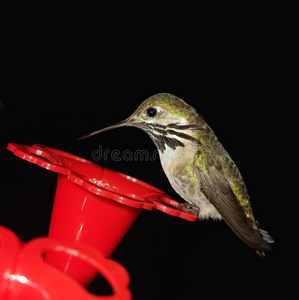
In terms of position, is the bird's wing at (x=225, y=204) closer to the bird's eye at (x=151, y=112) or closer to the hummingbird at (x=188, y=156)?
the hummingbird at (x=188, y=156)

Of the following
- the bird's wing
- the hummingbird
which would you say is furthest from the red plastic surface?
the bird's wing

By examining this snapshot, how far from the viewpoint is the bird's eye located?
6.40 ft

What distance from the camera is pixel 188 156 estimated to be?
2.03m

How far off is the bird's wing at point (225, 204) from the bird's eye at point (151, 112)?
44 centimetres

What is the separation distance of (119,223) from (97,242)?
0.13 meters

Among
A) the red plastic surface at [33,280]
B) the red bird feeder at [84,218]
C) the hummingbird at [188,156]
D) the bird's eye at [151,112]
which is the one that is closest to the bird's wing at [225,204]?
the hummingbird at [188,156]

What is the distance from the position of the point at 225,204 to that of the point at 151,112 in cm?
76

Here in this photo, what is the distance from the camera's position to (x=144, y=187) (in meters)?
1.77

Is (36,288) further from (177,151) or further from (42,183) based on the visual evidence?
(42,183)

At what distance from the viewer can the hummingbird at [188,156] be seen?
6.46 ft

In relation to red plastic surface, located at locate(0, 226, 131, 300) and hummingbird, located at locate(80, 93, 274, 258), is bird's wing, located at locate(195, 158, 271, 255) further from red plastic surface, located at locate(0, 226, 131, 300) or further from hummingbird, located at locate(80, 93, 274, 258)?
red plastic surface, located at locate(0, 226, 131, 300)

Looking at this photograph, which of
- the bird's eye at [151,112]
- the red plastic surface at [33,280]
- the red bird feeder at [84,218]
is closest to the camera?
the red plastic surface at [33,280]

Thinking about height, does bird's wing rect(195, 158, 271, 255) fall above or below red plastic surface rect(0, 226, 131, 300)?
below

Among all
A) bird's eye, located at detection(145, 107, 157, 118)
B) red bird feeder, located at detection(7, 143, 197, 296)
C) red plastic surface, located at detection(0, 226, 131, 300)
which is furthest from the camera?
bird's eye, located at detection(145, 107, 157, 118)
